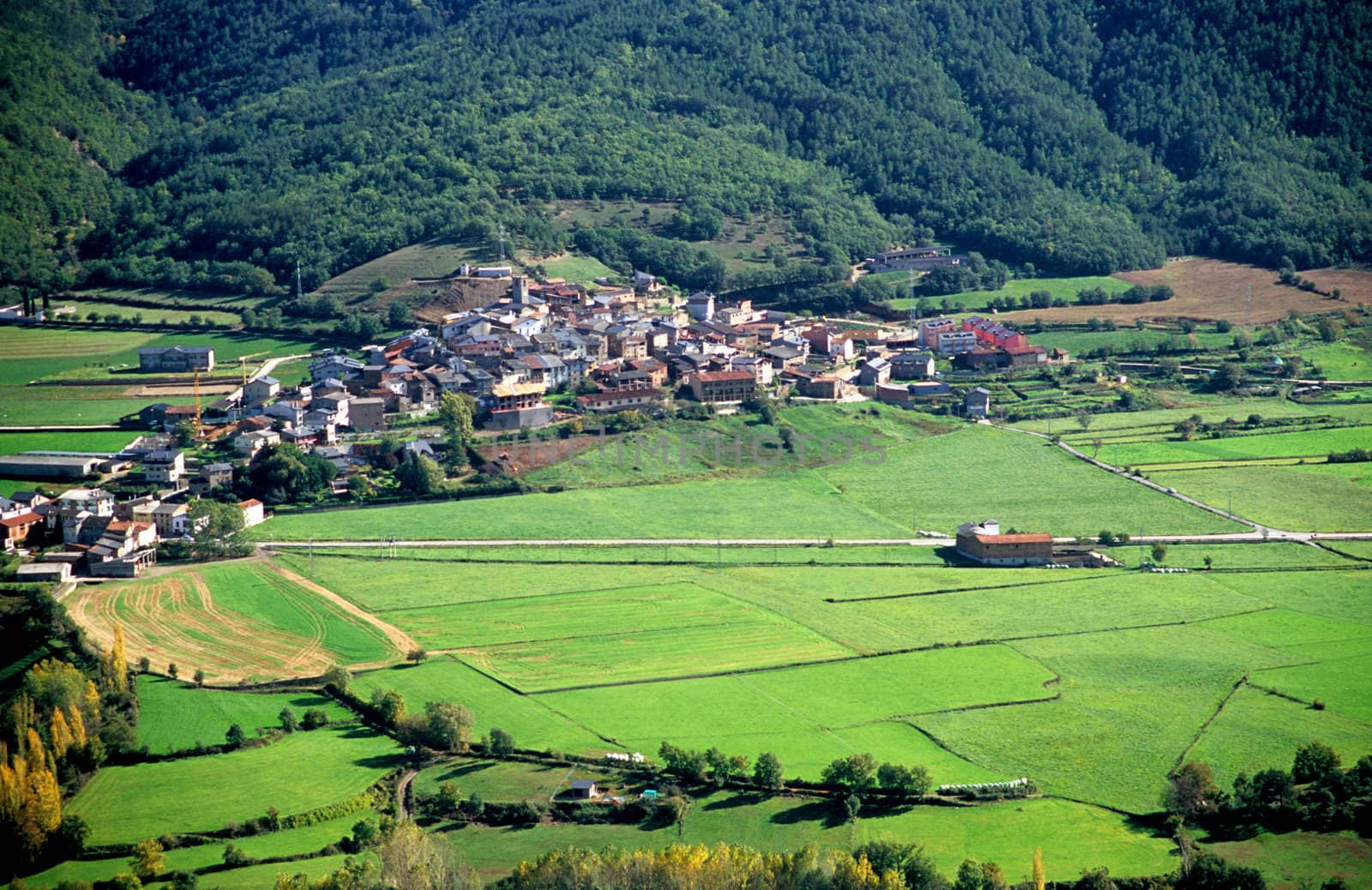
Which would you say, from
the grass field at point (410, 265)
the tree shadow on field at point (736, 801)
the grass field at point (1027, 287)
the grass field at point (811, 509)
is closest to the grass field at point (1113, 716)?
the tree shadow on field at point (736, 801)

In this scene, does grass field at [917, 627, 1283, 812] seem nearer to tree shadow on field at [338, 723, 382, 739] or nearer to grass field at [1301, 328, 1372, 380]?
tree shadow on field at [338, 723, 382, 739]

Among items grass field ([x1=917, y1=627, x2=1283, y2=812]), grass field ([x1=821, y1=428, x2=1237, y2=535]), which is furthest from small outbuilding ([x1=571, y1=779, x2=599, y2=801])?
grass field ([x1=821, y1=428, x2=1237, y2=535])

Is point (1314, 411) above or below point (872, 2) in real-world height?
below

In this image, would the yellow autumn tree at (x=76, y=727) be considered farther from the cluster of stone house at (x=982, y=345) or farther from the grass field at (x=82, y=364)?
the cluster of stone house at (x=982, y=345)

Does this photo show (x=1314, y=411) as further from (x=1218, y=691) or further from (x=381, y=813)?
(x=381, y=813)

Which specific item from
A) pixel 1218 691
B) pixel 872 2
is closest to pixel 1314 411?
pixel 1218 691

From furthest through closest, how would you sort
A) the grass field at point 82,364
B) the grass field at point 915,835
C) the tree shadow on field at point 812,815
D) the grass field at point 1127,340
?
1. the grass field at point 1127,340
2. the grass field at point 82,364
3. the tree shadow on field at point 812,815
4. the grass field at point 915,835

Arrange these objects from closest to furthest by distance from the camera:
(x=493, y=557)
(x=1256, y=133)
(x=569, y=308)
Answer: (x=493, y=557) → (x=569, y=308) → (x=1256, y=133)

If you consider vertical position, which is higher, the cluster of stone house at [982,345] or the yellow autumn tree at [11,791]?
the cluster of stone house at [982,345]
